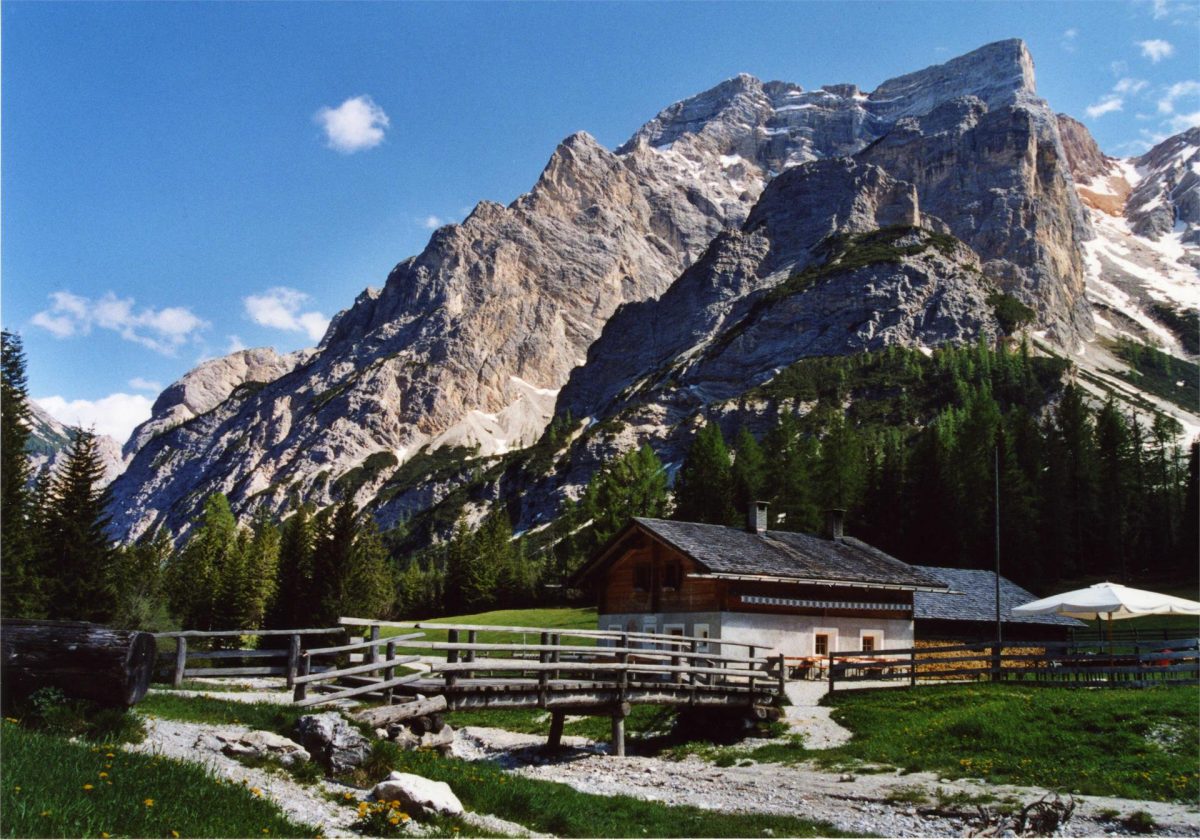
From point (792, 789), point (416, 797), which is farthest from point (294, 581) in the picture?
point (416, 797)

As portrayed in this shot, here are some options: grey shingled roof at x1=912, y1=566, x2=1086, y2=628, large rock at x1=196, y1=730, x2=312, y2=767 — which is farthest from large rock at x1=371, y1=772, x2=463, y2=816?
grey shingled roof at x1=912, y1=566, x2=1086, y2=628

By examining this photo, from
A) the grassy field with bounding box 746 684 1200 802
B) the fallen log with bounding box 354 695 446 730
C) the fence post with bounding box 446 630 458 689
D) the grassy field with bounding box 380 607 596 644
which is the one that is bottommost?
the grassy field with bounding box 380 607 596 644

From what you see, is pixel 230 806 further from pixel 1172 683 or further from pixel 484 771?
pixel 1172 683

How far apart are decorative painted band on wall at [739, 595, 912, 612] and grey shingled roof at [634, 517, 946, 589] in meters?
1.21

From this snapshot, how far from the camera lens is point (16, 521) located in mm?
40656

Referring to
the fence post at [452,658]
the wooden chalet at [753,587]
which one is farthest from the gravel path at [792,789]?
the wooden chalet at [753,587]

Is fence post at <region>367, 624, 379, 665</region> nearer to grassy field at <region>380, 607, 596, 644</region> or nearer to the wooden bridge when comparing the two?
the wooden bridge

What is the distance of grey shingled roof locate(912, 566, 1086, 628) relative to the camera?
1823 inches

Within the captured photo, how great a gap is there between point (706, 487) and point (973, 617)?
38.2 metres

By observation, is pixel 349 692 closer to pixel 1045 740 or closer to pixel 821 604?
pixel 1045 740

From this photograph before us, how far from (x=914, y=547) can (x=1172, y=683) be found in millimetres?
56369

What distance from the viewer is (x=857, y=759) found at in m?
22.8

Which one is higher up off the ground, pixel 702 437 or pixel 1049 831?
pixel 702 437

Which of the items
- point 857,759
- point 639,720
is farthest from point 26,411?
point 857,759
